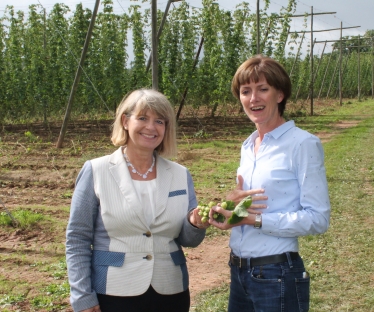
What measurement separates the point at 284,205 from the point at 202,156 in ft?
31.3

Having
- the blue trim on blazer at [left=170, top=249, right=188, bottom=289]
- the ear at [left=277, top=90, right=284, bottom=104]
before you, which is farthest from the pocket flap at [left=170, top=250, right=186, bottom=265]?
the ear at [left=277, top=90, right=284, bottom=104]

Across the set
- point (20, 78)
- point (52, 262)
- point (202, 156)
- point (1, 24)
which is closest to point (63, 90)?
point (20, 78)

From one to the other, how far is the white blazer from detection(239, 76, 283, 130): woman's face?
1.80 ft

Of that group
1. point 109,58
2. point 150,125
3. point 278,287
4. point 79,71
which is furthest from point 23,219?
point 109,58

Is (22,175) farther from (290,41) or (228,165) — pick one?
(290,41)

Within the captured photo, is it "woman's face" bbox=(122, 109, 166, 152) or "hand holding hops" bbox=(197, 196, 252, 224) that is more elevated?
"woman's face" bbox=(122, 109, 166, 152)

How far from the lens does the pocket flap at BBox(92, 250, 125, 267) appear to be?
215 centimetres

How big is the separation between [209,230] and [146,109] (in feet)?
12.9

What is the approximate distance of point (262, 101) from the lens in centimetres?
213

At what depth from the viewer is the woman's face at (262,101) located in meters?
2.13

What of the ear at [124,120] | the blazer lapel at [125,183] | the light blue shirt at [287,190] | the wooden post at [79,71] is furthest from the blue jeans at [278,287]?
the wooden post at [79,71]

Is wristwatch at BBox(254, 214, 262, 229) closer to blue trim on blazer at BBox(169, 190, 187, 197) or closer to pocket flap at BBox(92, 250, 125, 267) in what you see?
blue trim on blazer at BBox(169, 190, 187, 197)

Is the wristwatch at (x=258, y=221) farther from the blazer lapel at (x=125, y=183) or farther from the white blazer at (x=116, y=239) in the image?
the blazer lapel at (x=125, y=183)

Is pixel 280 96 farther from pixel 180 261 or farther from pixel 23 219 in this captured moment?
pixel 23 219
